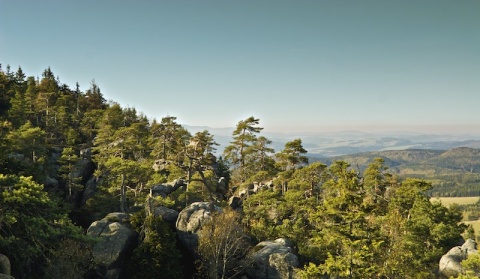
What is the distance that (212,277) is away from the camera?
27.4 meters

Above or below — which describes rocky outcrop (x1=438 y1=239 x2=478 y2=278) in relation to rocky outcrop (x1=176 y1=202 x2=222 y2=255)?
below

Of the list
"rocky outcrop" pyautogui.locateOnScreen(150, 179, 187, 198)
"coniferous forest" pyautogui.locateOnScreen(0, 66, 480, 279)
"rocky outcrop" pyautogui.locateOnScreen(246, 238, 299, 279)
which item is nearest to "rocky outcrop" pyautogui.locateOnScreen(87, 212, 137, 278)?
"coniferous forest" pyautogui.locateOnScreen(0, 66, 480, 279)

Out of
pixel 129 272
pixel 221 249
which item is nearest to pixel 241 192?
pixel 221 249

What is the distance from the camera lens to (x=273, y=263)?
93.6 feet

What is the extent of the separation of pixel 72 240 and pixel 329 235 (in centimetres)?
1832

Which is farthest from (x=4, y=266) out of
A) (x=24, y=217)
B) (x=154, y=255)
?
(x=154, y=255)

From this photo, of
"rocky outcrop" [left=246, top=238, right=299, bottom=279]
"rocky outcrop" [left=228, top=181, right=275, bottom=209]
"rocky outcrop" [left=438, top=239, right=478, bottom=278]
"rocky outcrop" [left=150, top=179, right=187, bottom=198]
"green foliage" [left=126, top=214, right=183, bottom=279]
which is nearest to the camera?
"green foliage" [left=126, top=214, right=183, bottom=279]

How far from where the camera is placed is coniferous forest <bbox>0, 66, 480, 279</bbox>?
59.3 feet

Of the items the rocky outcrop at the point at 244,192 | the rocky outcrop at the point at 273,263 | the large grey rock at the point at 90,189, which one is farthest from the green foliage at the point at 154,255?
the large grey rock at the point at 90,189

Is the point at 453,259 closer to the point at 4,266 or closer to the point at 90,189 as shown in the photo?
the point at 4,266

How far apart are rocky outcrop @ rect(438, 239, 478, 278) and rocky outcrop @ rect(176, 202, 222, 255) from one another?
2469 centimetres

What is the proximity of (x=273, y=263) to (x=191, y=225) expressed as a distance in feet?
29.4

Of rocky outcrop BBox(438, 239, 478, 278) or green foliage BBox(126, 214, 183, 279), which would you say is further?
rocky outcrop BBox(438, 239, 478, 278)

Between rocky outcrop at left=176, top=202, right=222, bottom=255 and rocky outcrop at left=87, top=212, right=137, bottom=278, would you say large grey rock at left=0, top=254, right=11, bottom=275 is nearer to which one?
rocky outcrop at left=87, top=212, right=137, bottom=278
